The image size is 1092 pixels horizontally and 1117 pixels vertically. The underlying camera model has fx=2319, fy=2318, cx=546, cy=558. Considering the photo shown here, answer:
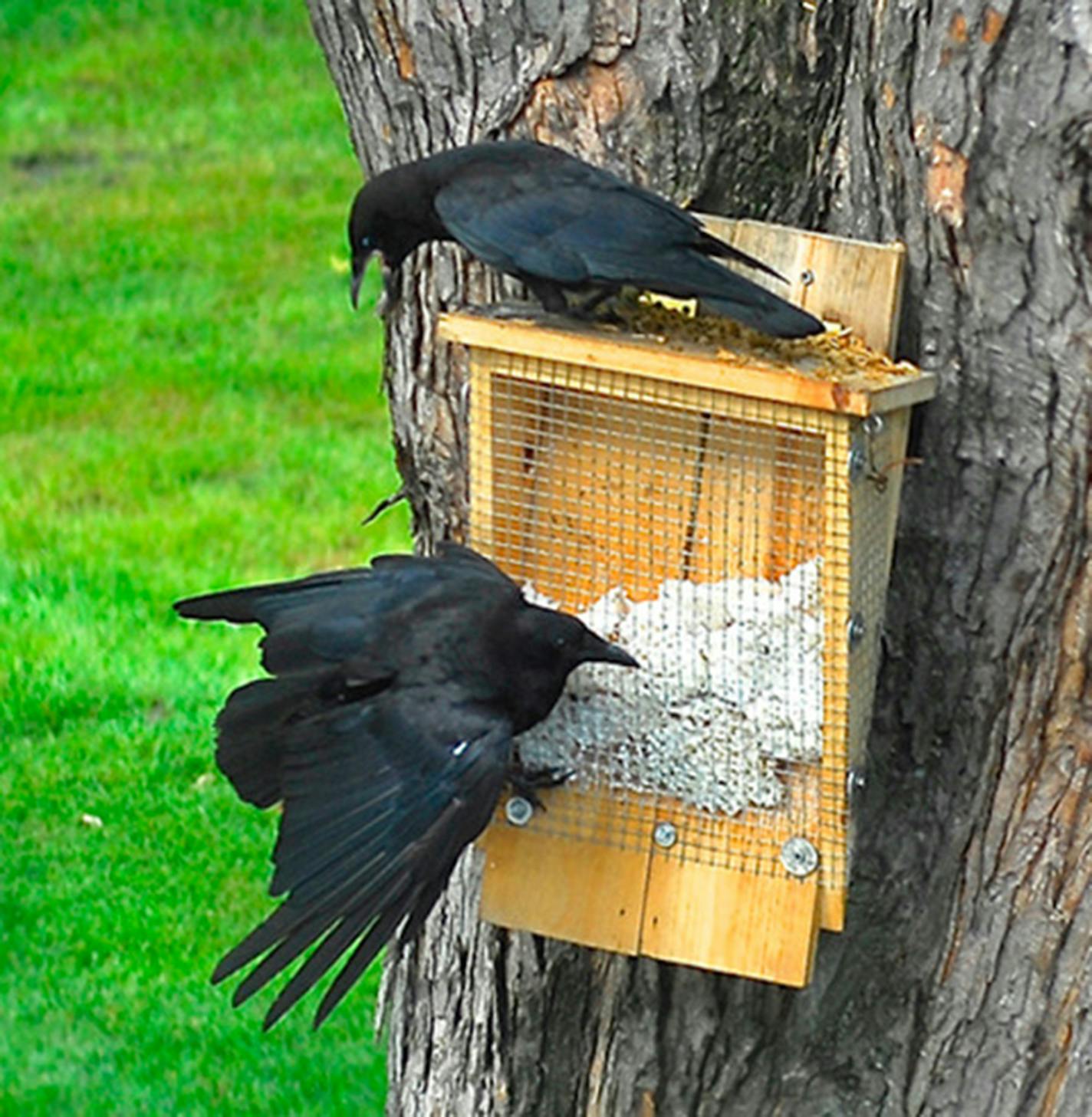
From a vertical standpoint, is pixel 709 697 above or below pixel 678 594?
below

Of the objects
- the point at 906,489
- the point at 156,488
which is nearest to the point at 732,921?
the point at 906,489

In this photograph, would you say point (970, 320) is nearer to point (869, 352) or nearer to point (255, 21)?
point (869, 352)

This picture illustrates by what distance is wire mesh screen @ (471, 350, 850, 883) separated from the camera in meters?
3.35

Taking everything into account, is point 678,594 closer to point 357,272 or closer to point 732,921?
point 732,921

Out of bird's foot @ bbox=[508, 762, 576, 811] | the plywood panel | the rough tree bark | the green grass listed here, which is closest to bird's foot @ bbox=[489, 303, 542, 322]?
the rough tree bark

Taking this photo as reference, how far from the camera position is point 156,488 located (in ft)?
27.0

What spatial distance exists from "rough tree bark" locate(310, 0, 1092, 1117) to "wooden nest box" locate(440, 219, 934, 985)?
122mm

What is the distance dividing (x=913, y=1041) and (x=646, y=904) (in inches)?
22.5

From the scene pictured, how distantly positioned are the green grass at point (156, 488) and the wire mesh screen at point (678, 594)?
1.98 metres

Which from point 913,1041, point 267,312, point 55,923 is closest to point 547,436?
point 913,1041

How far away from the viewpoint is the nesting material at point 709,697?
11.0 ft

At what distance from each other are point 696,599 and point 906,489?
1.16 ft

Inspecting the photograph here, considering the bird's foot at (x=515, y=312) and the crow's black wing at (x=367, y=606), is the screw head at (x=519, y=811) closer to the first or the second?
the crow's black wing at (x=367, y=606)

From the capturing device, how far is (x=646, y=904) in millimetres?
3436
